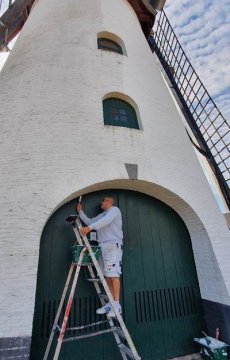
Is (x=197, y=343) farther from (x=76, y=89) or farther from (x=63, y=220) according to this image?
(x=76, y=89)

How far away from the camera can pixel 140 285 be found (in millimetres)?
4402

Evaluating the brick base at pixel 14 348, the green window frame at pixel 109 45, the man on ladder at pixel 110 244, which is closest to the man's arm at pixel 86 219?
the man on ladder at pixel 110 244

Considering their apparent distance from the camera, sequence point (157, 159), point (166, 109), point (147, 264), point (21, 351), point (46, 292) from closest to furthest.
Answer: point (21, 351), point (46, 292), point (147, 264), point (157, 159), point (166, 109)

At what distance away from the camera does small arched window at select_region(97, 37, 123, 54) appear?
24.1ft

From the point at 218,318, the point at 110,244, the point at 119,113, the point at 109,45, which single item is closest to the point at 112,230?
the point at 110,244

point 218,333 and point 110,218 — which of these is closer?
point 110,218

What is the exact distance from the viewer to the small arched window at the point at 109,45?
24.1 ft

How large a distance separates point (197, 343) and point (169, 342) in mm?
549

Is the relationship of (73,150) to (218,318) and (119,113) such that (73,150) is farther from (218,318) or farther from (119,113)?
(218,318)

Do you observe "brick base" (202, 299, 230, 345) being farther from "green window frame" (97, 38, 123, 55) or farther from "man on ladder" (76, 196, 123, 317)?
"green window frame" (97, 38, 123, 55)

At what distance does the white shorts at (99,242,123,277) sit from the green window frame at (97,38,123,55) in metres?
6.48

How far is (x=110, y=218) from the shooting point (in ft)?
12.6

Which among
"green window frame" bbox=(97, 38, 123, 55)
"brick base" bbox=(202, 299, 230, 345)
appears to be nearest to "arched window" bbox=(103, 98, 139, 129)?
"green window frame" bbox=(97, 38, 123, 55)

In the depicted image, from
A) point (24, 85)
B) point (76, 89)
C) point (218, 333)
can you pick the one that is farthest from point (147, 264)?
point (24, 85)
